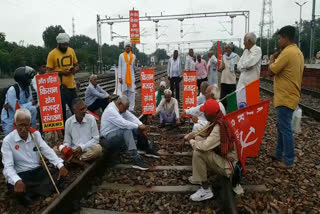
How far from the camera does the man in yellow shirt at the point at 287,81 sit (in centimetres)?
411

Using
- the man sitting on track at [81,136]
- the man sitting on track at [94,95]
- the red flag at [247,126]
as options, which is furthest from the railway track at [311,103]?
the man sitting on track at [81,136]

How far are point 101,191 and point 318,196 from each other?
274cm

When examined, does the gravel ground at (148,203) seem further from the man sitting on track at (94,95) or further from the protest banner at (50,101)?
the man sitting on track at (94,95)

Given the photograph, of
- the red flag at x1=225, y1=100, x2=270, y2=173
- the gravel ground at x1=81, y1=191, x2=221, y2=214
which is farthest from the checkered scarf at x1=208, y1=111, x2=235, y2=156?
the gravel ground at x1=81, y1=191, x2=221, y2=214

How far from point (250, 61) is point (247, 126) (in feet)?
5.57

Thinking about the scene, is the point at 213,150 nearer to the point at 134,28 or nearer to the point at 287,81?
the point at 287,81

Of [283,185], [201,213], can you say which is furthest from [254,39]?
[201,213]

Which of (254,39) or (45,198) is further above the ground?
(254,39)

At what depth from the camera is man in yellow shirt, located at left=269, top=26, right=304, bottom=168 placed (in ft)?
13.5

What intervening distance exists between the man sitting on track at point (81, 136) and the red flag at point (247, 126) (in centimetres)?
212

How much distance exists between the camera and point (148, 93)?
776 cm

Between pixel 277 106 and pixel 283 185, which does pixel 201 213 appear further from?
pixel 277 106

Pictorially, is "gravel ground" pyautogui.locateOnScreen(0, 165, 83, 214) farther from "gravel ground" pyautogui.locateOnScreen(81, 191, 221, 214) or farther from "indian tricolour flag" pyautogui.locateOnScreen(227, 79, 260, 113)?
"indian tricolour flag" pyautogui.locateOnScreen(227, 79, 260, 113)

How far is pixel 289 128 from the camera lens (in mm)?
4262
